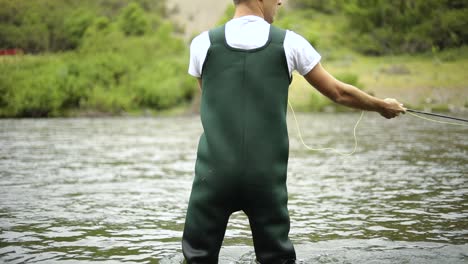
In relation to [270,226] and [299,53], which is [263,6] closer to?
[299,53]

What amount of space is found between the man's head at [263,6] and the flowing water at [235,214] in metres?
2.29

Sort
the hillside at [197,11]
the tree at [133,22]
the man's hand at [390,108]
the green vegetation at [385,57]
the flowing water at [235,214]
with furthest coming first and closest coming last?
1. the hillside at [197,11]
2. the tree at [133,22]
3. the green vegetation at [385,57]
4. the flowing water at [235,214]
5. the man's hand at [390,108]

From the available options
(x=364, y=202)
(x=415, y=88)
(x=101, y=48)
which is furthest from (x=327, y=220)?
(x=101, y=48)

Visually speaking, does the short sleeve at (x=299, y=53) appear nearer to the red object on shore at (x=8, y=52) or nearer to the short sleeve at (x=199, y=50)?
the short sleeve at (x=199, y=50)

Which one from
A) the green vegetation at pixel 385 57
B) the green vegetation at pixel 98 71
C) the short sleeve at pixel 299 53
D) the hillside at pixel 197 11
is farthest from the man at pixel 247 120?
the hillside at pixel 197 11

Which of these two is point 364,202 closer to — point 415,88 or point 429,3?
point 415,88

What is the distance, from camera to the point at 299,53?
362 cm

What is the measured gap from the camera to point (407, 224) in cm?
685

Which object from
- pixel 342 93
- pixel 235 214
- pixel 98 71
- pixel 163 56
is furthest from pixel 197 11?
pixel 342 93

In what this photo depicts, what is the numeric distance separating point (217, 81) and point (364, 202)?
5429mm

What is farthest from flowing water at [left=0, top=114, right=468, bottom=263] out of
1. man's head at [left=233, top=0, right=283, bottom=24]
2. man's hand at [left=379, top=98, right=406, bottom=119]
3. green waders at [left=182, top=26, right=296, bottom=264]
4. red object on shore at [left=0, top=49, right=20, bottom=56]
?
red object on shore at [left=0, top=49, right=20, bottom=56]

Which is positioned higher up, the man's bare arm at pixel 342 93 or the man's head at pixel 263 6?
the man's head at pixel 263 6

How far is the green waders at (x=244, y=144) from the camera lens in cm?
366

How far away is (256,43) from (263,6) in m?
0.36
